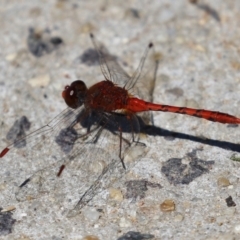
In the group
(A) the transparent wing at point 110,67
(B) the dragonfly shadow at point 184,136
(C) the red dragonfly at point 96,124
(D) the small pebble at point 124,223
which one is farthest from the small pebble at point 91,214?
(A) the transparent wing at point 110,67

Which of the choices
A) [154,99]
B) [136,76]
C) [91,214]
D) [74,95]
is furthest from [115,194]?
[136,76]

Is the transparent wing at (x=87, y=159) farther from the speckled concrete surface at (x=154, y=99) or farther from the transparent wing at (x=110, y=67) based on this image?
the transparent wing at (x=110, y=67)

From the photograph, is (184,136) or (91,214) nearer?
(91,214)

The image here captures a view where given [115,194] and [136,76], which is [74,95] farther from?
[115,194]

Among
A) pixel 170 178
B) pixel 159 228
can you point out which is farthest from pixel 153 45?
pixel 159 228

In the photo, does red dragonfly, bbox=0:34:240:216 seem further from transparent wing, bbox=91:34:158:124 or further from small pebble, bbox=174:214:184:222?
small pebble, bbox=174:214:184:222

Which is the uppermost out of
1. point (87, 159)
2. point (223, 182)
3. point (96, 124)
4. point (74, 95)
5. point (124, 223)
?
point (74, 95)
